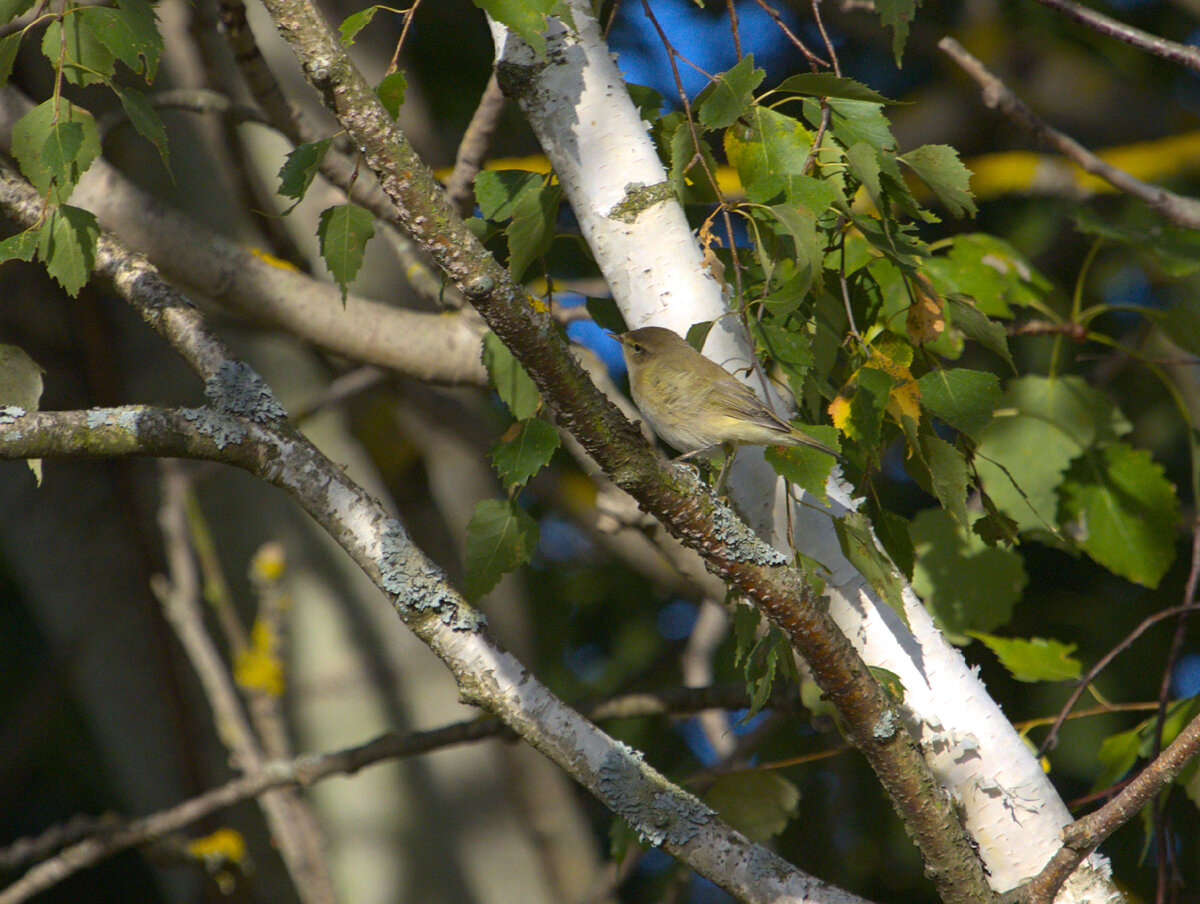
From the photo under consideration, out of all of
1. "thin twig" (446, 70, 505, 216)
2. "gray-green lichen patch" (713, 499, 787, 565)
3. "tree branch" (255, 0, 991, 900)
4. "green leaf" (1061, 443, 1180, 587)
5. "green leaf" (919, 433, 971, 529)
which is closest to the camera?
"tree branch" (255, 0, 991, 900)


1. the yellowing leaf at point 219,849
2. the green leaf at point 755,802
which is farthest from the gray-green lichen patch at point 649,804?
the yellowing leaf at point 219,849

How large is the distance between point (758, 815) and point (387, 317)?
1.61 meters

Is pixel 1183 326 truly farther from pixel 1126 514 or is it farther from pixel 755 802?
pixel 755 802

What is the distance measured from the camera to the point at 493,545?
1.63 meters

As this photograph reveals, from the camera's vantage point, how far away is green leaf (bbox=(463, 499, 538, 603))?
1.63 m

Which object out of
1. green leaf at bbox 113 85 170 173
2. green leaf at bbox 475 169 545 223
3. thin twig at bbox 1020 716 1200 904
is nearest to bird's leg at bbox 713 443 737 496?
green leaf at bbox 475 169 545 223

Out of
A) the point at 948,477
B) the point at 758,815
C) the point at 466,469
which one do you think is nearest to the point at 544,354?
the point at 948,477

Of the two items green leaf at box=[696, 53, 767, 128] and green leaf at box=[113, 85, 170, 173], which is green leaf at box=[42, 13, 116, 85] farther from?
green leaf at box=[696, 53, 767, 128]

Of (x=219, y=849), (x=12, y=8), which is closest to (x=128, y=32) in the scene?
(x=12, y=8)

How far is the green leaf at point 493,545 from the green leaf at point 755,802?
71 centimetres

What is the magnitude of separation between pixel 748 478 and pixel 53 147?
1.14 meters

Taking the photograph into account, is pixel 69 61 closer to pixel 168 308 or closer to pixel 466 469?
pixel 168 308

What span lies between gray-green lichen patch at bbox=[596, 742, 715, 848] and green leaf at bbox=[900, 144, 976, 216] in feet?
3.23

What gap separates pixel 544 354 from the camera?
46.9 inches
